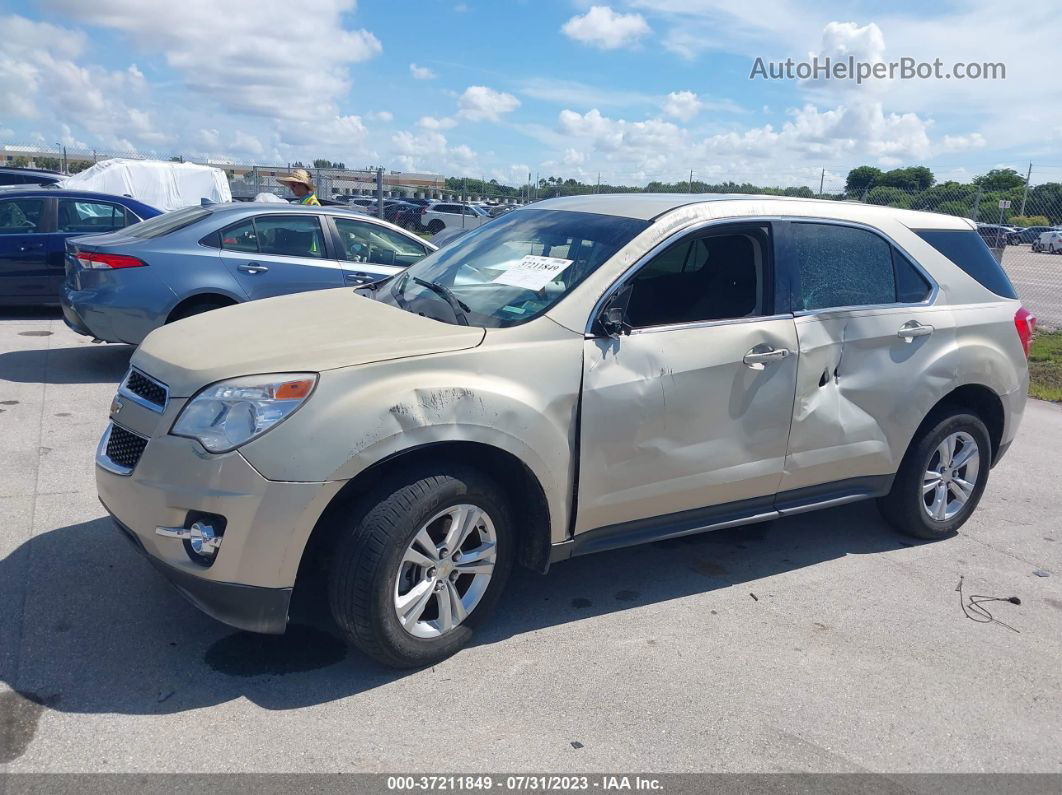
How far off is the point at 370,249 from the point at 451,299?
4679mm

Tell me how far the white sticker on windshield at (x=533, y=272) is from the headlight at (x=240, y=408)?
119cm

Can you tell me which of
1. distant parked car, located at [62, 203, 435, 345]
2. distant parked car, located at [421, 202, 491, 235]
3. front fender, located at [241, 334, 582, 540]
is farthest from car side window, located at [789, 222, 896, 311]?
distant parked car, located at [421, 202, 491, 235]

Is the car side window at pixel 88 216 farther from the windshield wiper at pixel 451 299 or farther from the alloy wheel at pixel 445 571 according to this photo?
the alloy wheel at pixel 445 571

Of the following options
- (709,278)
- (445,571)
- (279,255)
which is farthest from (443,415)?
(279,255)

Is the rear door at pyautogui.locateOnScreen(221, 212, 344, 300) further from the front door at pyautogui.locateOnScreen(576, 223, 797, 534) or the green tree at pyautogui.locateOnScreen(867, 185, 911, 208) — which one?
the green tree at pyautogui.locateOnScreen(867, 185, 911, 208)

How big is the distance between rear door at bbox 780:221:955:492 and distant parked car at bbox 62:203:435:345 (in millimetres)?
3670

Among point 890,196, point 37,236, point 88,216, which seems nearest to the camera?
point 37,236

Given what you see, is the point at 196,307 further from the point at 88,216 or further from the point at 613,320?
the point at 613,320

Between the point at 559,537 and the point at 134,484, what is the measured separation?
5.50ft

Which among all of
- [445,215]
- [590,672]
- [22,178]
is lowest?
[590,672]

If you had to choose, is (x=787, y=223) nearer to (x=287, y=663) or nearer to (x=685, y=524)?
(x=685, y=524)

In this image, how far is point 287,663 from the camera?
3529 mm

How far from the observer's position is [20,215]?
33.0 feet

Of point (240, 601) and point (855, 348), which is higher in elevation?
point (855, 348)
